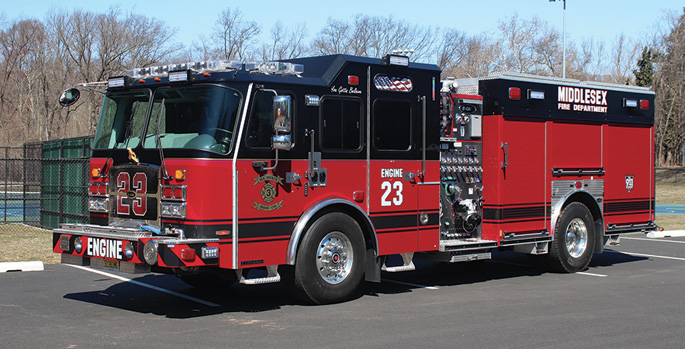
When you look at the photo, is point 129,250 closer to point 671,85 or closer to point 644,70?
point 671,85

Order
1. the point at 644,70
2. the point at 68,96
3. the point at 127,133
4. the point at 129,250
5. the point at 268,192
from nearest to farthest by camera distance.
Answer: the point at 129,250
the point at 268,192
the point at 127,133
the point at 68,96
the point at 644,70

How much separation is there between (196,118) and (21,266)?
518 cm

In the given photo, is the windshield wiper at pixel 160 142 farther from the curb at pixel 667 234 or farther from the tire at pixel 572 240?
the curb at pixel 667 234

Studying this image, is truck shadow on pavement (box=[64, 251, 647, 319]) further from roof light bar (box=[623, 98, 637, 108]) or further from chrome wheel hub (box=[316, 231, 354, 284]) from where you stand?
roof light bar (box=[623, 98, 637, 108])

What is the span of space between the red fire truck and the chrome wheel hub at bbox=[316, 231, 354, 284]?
19 millimetres

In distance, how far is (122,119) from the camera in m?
9.72

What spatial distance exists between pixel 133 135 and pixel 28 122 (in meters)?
48.8

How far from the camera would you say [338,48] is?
48656 millimetres

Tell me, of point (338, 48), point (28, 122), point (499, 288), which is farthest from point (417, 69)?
point (28, 122)

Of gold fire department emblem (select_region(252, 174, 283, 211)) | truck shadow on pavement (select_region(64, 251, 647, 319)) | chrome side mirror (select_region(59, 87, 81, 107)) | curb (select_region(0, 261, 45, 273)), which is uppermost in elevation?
chrome side mirror (select_region(59, 87, 81, 107))

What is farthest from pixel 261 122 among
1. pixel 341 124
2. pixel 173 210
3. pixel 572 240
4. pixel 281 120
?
pixel 572 240

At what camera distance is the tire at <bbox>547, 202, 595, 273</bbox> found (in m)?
12.4

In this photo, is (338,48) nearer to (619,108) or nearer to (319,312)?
(619,108)

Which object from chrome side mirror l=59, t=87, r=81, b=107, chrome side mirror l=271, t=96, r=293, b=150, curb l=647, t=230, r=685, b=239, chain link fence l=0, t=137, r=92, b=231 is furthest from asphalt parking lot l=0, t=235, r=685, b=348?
curb l=647, t=230, r=685, b=239
